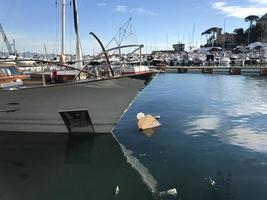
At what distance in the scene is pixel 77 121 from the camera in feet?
46.8

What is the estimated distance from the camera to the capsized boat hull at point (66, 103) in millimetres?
13172

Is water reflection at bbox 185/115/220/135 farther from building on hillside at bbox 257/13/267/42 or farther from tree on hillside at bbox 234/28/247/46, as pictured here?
tree on hillside at bbox 234/28/247/46

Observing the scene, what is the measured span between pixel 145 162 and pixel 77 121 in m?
4.17

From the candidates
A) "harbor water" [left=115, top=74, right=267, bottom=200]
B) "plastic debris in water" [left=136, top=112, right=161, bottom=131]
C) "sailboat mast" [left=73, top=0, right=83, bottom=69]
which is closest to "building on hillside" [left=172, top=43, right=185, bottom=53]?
"harbor water" [left=115, top=74, right=267, bottom=200]

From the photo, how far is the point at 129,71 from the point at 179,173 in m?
6.70

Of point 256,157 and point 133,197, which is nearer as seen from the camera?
point 133,197

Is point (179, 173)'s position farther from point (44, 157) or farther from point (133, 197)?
point (44, 157)

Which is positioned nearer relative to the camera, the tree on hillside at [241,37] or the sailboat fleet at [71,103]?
the sailboat fleet at [71,103]

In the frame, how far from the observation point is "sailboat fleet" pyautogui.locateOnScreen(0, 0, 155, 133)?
1315 cm

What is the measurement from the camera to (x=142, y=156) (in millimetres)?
11789

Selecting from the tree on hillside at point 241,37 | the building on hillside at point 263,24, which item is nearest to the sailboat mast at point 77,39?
the building on hillside at point 263,24

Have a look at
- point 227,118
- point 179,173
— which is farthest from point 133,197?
point 227,118

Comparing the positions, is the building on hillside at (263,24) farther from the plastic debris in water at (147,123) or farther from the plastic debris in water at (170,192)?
the plastic debris in water at (170,192)

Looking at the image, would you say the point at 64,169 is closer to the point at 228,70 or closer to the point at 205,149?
the point at 205,149
